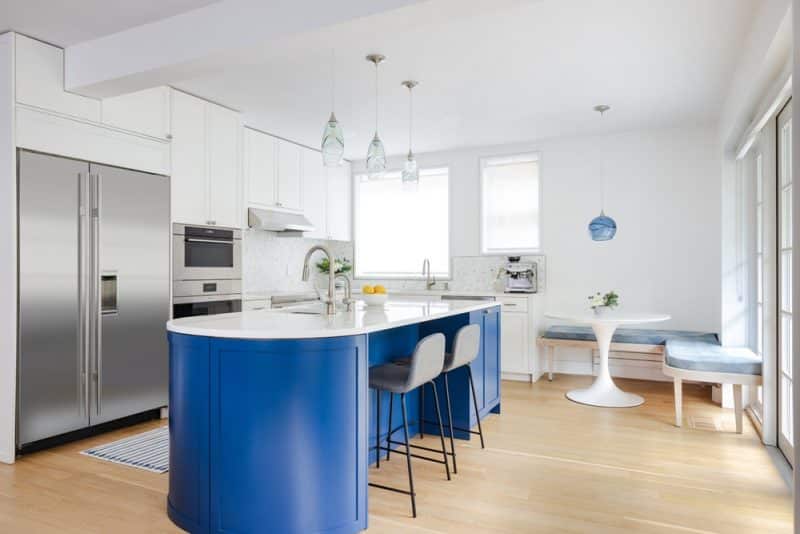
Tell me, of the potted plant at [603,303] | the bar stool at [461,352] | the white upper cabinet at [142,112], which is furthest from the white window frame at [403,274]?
the bar stool at [461,352]

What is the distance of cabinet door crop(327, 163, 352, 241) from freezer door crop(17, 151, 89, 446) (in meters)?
3.26

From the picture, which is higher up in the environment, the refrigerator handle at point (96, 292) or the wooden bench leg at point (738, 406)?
the refrigerator handle at point (96, 292)

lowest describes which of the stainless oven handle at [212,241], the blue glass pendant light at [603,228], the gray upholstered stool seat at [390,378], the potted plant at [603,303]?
the gray upholstered stool seat at [390,378]

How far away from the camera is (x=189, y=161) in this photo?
4.23 meters

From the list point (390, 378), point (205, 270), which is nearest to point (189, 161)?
point (205, 270)

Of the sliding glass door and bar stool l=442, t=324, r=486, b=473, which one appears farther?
the sliding glass door

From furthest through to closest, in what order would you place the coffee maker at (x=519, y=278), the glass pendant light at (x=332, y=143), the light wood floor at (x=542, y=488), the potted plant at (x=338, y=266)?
1. the potted plant at (x=338, y=266)
2. the coffee maker at (x=519, y=278)
3. the glass pendant light at (x=332, y=143)
4. the light wood floor at (x=542, y=488)

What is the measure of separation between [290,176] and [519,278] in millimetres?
2690

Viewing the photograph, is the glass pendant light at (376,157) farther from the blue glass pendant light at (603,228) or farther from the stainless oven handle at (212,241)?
the blue glass pendant light at (603,228)

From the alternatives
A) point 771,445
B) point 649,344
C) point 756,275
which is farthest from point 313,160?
point 771,445

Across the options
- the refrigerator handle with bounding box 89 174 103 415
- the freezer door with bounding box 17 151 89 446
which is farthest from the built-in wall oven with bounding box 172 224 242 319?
the freezer door with bounding box 17 151 89 446

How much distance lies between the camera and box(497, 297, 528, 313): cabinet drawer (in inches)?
214

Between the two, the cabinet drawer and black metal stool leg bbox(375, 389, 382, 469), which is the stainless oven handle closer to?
black metal stool leg bbox(375, 389, 382, 469)

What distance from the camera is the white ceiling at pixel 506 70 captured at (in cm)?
288
